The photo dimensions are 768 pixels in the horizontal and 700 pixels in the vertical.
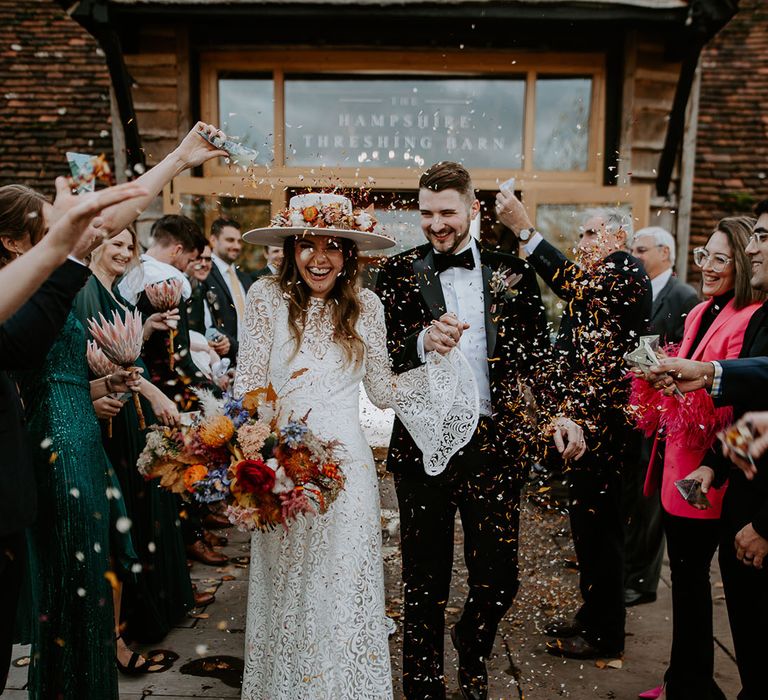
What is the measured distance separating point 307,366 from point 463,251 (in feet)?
3.26

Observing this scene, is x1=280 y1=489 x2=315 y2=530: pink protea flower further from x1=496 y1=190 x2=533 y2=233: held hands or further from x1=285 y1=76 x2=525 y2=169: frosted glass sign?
x1=285 y1=76 x2=525 y2=169: frosted glass sign

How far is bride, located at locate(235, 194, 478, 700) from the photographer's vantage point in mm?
2723

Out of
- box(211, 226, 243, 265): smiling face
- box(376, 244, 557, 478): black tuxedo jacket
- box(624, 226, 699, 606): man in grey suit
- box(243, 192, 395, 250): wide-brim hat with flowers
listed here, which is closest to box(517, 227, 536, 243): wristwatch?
box(376, 244, 557, 478): black tuxedo jacket

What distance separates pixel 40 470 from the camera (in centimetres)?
263

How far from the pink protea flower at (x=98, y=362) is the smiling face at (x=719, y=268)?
8.96 feet

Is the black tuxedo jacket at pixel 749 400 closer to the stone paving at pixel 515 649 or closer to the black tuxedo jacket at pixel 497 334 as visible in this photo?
the black tuxedo jacket at pixel 497 334

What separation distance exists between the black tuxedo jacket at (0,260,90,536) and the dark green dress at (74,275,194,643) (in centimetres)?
148

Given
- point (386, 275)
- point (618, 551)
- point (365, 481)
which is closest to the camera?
point (365, 481)

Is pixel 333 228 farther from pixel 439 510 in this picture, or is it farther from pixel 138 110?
pixel 138 110

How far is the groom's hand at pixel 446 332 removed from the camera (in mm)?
2902

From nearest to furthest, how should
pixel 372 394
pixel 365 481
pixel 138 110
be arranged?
pixel 365 481
pixel 372 394
pixel 138 110

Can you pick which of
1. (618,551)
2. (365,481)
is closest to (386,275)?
(365,481)

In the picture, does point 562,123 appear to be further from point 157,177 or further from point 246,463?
point 246,463

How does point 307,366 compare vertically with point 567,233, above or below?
below
